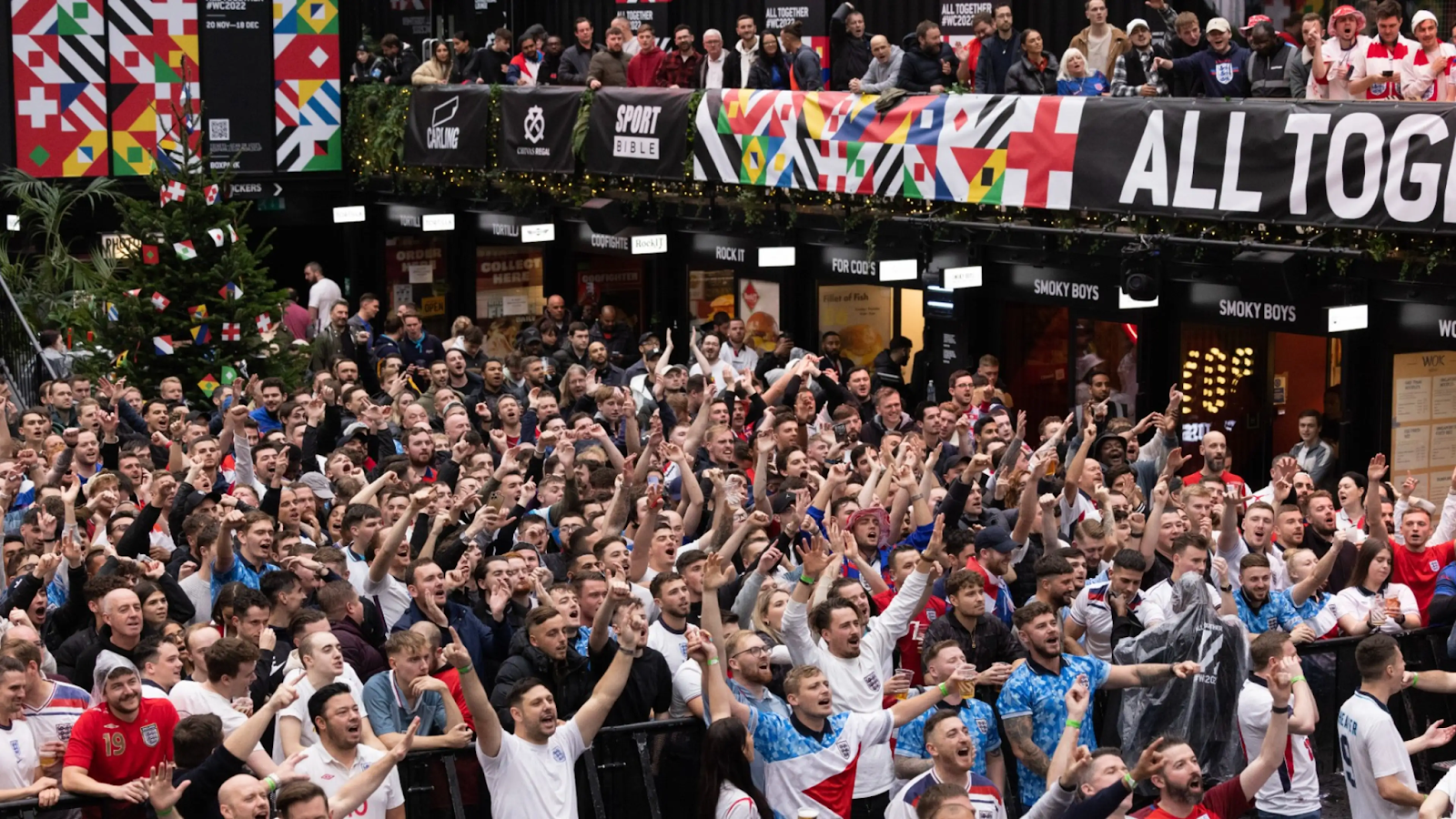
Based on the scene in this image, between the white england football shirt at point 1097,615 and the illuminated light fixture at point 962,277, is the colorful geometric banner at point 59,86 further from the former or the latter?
the white england football shirt at point 1097,615

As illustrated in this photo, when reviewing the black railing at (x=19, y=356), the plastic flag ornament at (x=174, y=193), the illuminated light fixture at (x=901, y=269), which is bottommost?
the black railing at (x=19, y=356)

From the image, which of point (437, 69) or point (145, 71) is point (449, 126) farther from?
point (145, 71)

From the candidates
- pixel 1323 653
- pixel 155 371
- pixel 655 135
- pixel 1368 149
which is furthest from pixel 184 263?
pixel 1323 653

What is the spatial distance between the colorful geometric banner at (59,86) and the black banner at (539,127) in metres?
5.80

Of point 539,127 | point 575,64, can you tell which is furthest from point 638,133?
point 539,127

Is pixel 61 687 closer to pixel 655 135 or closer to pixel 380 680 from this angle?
pixel 380 680

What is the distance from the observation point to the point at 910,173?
18.8 meters

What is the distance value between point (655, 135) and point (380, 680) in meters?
13.8

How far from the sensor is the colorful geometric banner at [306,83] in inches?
1054

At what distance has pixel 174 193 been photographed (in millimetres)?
19422

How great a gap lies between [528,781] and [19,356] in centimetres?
1564

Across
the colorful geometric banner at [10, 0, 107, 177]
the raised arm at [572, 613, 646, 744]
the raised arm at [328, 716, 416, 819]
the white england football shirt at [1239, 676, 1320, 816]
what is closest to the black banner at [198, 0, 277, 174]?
the colorful geometric banner at [10, 0, 107, 177]

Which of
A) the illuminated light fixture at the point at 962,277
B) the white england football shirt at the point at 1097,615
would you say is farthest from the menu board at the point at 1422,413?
the white england football shirt at the point at 1097,615

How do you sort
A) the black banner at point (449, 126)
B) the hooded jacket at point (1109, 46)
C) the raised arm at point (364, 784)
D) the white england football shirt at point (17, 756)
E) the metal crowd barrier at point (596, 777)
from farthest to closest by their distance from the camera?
the black banner at point (449, 126)
the hooded jacket at point (1109, 46)
the metal crowd barrier at point (596, 777)
the white england football shirt at point (17, 756)
the raised arm at point (364, 784)
